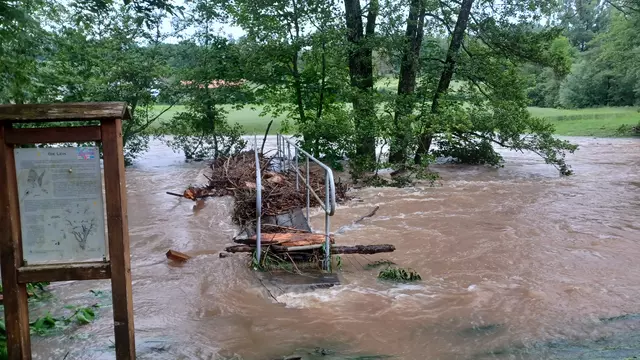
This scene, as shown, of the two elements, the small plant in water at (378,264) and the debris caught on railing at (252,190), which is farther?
the debris caught on railing at (252,190)

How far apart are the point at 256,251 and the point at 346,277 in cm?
122

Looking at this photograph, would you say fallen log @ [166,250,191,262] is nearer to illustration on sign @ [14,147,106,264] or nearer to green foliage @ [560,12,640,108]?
illustration on sign @ [14,147,106,264]

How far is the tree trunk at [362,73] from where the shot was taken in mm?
15383

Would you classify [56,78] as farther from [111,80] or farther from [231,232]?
[111,80]

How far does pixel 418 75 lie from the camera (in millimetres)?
17953

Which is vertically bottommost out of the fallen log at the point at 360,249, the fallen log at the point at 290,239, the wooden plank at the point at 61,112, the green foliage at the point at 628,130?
the fallen log at the point at 360,249

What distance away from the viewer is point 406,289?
657cm

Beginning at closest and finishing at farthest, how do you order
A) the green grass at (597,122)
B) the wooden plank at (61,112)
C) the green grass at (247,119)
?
the wooden plank at (61,112) < the green grass at (247,119) < the green grass at (597,122)

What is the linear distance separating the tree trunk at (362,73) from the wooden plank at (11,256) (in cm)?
1205

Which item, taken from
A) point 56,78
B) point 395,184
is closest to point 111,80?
point 56,78

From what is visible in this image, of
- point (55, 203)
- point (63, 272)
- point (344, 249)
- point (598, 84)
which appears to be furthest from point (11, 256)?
point (598, 84)

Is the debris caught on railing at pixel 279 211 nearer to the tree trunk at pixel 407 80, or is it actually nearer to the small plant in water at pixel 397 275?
the small plant in water at pixel 397 275

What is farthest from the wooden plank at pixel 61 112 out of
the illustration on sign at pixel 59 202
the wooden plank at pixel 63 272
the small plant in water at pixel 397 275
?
the small plant in water at pixel 397 275

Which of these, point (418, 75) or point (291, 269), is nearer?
point (291, 269)
